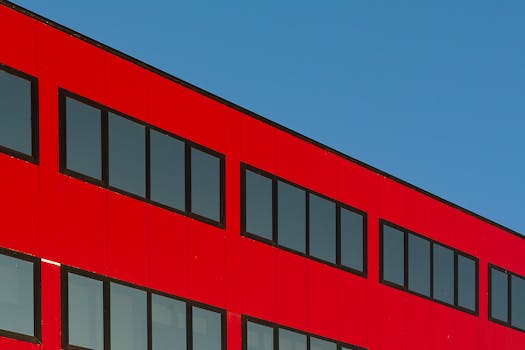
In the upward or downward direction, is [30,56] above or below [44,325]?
above

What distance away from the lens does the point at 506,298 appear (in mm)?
52625

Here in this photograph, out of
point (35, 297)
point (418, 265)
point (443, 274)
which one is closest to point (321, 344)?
point (418, 265)

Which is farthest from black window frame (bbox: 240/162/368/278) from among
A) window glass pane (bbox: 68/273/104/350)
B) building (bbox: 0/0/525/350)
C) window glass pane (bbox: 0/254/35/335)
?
window glass pane (bbox: 0/254/35/335)

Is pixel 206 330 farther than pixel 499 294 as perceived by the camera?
No

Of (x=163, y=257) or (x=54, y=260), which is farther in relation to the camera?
(x=163, y=257)

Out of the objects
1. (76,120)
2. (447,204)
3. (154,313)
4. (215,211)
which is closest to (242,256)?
(215,211)

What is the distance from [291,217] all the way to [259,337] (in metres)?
3.62

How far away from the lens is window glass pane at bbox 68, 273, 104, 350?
1368 inches

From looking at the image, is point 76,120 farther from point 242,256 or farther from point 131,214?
point 242,256

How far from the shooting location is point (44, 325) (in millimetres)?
33875

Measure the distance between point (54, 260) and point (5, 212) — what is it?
167 cm

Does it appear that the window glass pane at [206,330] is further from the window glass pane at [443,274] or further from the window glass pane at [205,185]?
the window glass pane at [443,274]

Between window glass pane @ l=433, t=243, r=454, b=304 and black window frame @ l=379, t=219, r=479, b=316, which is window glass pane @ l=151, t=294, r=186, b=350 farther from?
window glass pane @ l=433, t=243, r=454, b=304

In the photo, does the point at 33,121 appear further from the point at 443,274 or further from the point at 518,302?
A: the point at 518,302
